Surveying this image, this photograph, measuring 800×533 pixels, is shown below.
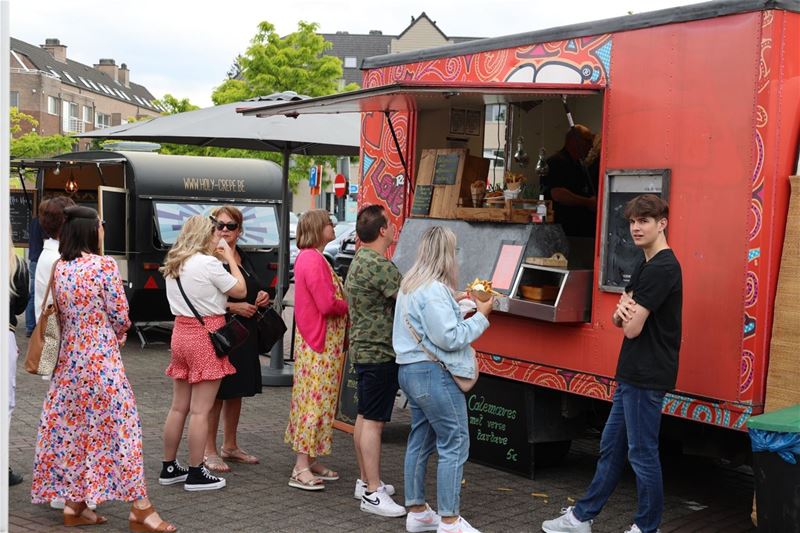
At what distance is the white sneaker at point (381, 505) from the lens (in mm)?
5906

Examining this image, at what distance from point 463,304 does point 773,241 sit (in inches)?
66.0

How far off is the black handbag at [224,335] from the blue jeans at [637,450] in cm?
235

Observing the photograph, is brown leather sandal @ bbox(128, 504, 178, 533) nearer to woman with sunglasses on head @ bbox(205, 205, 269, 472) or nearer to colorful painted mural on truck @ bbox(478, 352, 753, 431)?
woman with sunglasses on head @ bbox(205, 205, 269, 472)

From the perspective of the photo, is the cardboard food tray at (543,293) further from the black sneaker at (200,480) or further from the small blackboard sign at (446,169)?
the black sneaker at (200,480)

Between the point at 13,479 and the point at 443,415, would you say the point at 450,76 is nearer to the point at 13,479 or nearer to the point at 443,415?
the point at 443,415

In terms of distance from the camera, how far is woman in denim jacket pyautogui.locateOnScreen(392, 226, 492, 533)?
5223 millimetres

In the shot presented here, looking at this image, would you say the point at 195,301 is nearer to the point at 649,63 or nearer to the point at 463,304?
the point at 463,304

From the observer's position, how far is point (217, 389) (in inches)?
247

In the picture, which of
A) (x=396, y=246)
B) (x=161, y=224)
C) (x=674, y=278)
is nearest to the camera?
(x=674, y=278)

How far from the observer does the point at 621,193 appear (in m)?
5.99

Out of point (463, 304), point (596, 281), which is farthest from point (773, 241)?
point (463, 304)

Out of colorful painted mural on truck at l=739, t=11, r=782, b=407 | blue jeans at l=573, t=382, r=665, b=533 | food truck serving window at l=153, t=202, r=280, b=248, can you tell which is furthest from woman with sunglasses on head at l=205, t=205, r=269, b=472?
food truck serving window at l=153, t=202, r=280, b=248

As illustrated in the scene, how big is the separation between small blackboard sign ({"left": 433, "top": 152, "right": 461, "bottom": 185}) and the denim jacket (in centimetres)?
205

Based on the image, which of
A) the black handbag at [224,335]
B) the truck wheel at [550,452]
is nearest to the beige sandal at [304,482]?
the black handbag at [224,335]
